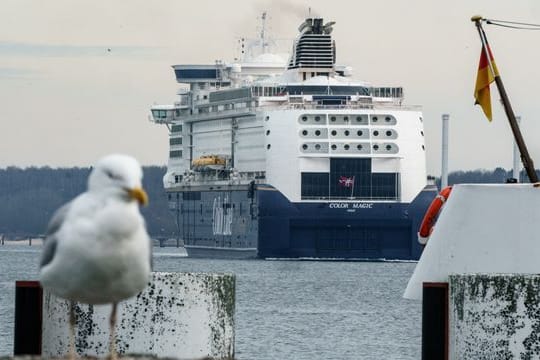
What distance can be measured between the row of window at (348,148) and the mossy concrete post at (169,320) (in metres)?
67.5

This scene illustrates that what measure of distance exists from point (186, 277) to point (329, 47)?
8004 centimetres

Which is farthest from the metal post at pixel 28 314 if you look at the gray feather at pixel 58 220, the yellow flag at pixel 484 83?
the yellow flag at pixel 484 83

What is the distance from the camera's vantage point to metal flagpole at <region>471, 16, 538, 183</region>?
17.3 metres

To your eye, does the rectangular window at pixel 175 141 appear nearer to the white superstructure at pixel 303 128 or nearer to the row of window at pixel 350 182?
the white superstructure at pixel 303 128

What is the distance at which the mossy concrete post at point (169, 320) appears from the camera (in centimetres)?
1083

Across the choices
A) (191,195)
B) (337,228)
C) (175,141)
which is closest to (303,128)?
(337,228)

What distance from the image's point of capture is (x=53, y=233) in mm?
7293

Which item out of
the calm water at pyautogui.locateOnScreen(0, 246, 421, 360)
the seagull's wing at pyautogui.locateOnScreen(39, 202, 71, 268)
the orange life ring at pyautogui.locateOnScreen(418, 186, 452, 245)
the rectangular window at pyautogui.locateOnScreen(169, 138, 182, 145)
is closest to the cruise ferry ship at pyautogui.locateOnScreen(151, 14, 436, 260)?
the rectangular window at pyautogui.locateOnScreen(169, 138, 182, 145)

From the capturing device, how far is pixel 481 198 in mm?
15875

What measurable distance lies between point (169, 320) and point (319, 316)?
25.7m

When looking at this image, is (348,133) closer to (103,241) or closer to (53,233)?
(53,233)

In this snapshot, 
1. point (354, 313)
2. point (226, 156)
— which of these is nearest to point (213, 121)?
point (226, 156)

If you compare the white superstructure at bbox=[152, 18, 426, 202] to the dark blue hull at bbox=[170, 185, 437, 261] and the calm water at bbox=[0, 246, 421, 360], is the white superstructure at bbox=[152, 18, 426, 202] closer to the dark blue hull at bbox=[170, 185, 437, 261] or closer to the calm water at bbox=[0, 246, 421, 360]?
the dark blue hull at bbox=[170, 185, 437, 261]

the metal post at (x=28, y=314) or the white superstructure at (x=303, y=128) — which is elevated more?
the white superstructure at (x=303, y=128)
